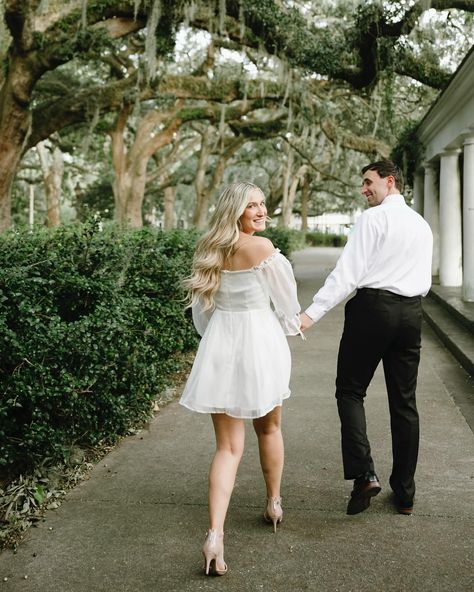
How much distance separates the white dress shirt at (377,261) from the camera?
3711 mm

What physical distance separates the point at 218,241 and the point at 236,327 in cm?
43

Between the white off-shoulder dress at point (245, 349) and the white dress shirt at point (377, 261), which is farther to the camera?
the white dress shirt at point (377, 261)

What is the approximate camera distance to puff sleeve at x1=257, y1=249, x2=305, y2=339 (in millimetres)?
3309

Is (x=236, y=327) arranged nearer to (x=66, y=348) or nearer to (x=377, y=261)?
(x=377, y=261)

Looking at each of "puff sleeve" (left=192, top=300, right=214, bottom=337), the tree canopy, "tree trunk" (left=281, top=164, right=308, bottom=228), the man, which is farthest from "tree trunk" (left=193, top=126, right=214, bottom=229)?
"puff sleeve" (left=192, top=300, right=214, bottom=337)

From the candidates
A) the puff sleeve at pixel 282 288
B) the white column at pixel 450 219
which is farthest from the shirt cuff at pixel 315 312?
the white column at pixel 450 219

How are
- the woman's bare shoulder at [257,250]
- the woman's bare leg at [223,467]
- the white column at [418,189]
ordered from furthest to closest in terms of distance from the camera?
the white column at [418,189] < the woman's bare shoulder at [257,250] < the woman's bare leg at [223,467]

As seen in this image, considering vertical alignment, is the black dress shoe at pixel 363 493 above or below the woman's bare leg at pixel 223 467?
below

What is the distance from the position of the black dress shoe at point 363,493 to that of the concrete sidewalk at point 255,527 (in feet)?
0.16

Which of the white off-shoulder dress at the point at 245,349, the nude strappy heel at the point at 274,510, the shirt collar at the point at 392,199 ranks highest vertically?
the shirt collar at the point at 392,199

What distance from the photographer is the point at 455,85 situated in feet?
36.9

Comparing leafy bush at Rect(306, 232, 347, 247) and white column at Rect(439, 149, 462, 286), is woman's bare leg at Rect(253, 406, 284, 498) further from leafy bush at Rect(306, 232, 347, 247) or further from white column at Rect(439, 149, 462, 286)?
leafy bush at Rect(306, 232, 347, 247)

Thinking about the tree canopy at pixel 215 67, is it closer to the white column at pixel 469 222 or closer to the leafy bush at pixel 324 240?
the white column at pixel 469 222

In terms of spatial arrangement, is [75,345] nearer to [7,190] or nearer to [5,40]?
[7,190]
